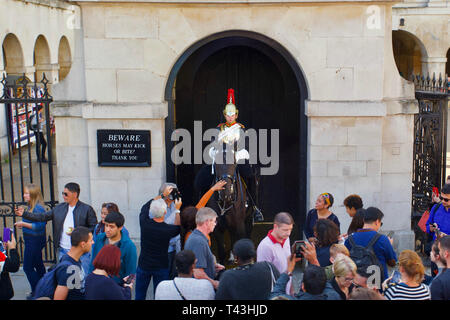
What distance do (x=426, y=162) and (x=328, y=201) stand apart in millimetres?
2734

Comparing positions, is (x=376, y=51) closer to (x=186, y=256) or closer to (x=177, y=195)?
(x=177, y=195)

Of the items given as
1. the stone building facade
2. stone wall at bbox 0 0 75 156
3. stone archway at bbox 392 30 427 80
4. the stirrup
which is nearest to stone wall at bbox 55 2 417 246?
the stone building facade

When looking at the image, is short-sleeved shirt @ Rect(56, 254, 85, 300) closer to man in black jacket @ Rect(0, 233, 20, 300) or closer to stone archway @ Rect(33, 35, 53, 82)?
man in black jacket @ Rect(0, 233, 20, 300)

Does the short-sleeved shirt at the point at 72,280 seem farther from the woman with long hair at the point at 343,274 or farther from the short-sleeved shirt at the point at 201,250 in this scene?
the woman with long hair at the point at 343,274

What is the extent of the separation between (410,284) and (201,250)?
1917mm

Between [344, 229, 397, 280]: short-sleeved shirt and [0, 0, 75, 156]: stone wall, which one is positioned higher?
[0, 0, 75, 156]: stone wall

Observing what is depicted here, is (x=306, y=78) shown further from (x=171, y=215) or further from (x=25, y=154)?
(x=25, y=154)

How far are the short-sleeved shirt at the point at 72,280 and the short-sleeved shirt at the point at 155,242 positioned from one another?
1107 mm

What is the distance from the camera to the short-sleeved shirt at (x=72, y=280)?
512cm

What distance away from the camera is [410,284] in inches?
192

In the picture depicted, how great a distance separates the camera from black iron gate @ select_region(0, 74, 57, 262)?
8195 mm

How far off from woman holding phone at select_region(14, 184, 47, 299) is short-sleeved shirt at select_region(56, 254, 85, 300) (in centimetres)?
227

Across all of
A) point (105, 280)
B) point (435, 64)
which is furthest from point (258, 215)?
point (435, 64)

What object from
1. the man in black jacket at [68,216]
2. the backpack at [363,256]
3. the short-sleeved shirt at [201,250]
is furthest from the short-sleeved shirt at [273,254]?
the man in black jacket at [68,216]
